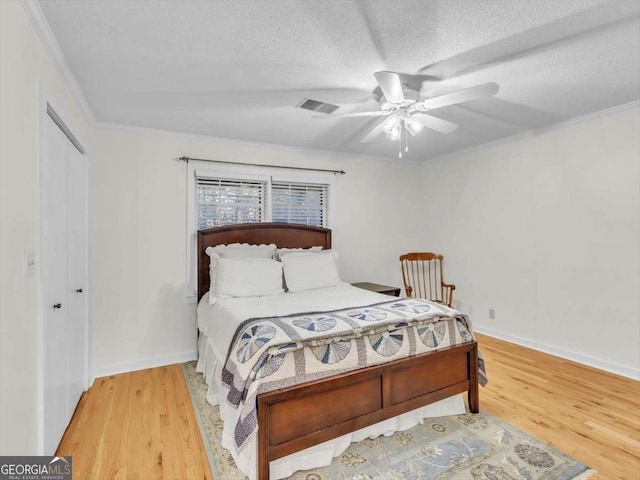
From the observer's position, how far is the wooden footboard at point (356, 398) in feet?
5.88

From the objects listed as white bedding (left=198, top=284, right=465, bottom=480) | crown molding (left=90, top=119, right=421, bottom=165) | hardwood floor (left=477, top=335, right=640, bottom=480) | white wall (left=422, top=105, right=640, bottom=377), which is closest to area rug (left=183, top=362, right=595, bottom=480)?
white bedding (left=198, top=284, right=465, bottom=480)

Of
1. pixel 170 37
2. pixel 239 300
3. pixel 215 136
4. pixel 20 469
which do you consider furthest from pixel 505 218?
pixel 20 469

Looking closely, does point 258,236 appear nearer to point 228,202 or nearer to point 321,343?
point 228,202

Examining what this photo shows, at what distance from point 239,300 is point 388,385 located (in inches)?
57.4

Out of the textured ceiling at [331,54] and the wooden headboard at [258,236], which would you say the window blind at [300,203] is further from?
the textured ceiling at [331,54]

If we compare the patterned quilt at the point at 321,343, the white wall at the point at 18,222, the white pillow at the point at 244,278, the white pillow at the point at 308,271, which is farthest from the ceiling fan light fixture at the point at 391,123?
the white wall at the point at 18,222

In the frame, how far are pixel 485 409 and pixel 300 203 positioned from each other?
9.70 feet

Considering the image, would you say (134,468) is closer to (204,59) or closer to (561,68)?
(204,59)

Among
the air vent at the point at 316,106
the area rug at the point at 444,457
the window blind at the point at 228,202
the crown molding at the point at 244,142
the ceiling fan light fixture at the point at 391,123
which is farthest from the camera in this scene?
the window blind at the point at 228,202

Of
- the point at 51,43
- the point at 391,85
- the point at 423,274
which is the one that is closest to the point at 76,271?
the point at 51,43

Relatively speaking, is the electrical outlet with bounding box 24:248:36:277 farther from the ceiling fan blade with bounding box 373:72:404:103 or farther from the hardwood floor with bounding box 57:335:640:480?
the ceiling fan blade with bounding box 373:72:404:103

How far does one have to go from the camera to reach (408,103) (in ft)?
7.84

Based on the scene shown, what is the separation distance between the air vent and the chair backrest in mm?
2572

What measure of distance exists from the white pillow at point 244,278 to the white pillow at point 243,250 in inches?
6.5
